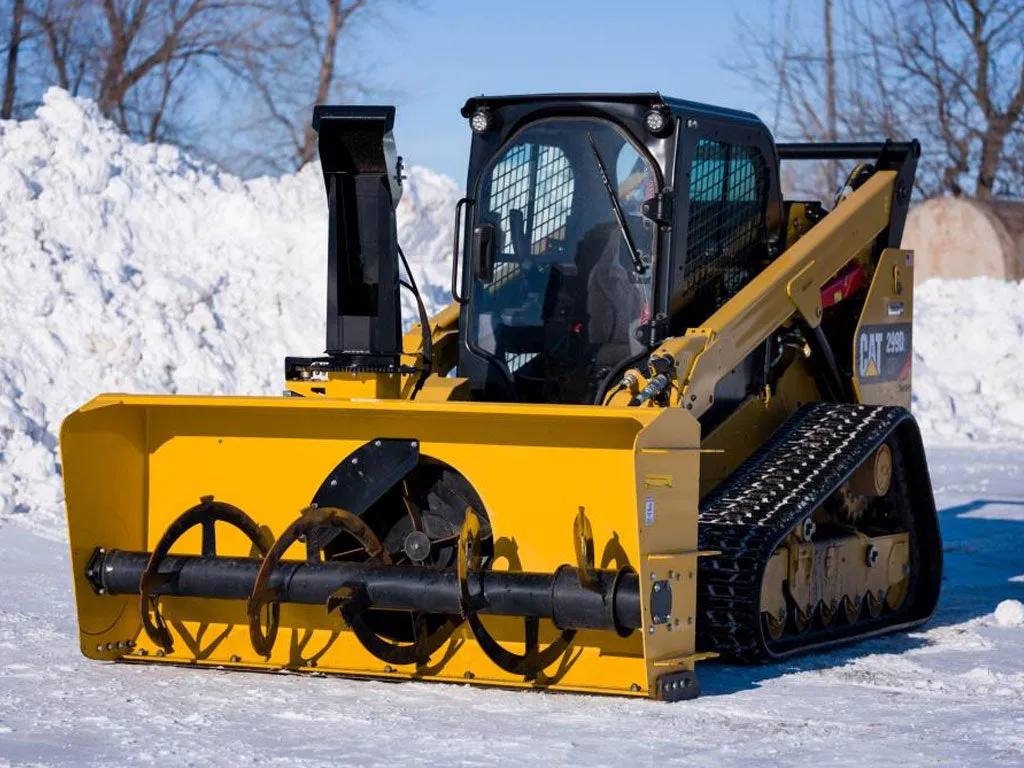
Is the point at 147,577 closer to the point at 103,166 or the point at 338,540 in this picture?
the point at 338,540

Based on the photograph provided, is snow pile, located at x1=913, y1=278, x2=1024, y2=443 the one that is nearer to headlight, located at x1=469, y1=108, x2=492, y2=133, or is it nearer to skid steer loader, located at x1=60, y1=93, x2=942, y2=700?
skid steer loader, located at x1=60, y1=93, x2=942, y2=700

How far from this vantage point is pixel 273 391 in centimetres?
1497

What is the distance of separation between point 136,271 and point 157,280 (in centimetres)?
31

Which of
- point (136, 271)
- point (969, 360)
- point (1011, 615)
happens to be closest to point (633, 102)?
point (1011, 615)

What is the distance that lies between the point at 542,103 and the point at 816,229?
1.47 m

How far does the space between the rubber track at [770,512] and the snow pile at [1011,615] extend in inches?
15.5

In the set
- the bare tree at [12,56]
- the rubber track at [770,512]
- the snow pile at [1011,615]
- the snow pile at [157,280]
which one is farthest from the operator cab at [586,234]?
the bare tree at [12,56]

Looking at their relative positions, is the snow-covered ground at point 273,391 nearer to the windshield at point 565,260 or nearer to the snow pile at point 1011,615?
the snow pile at point 1011,615

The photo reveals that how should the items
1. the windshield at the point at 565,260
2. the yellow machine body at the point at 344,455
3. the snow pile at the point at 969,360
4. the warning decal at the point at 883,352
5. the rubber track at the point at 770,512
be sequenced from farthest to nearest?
the snow pile at the point at 969,360
the warning decal at the point at 883,352
the windshield at the point at 565,260
the rubber track at the point at 770,512
the yellow machine body at the point at 344,455

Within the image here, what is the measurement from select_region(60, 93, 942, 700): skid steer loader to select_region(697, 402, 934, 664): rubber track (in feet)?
0.05

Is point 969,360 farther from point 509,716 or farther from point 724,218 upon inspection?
point 509,716

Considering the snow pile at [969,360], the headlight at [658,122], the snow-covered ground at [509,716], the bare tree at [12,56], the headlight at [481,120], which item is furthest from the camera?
the bare tree at [12,56]

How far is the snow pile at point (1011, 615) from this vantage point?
8.35 m

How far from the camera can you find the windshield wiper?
738cm
